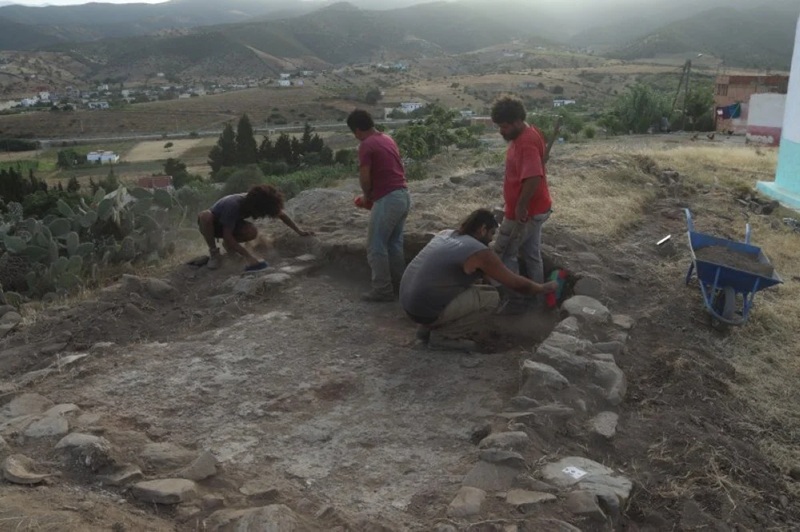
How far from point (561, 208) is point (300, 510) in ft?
19.6

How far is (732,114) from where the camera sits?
3006 centimetres

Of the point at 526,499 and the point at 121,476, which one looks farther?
the point at 121,476

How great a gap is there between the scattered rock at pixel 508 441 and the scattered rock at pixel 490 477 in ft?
0.46

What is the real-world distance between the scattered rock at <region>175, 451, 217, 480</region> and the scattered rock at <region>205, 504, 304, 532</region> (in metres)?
0.35

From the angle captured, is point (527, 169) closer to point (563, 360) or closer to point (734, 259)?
point (563, 360)

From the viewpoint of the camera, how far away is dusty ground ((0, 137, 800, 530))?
334 cm

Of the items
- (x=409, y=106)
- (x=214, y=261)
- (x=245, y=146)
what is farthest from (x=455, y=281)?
(x=409, y=106)

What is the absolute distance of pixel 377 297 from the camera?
589cm

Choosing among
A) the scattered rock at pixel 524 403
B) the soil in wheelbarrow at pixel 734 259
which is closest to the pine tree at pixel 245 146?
the soil in wheelbarrow at pixel 734 259

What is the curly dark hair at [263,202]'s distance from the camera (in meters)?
6.26

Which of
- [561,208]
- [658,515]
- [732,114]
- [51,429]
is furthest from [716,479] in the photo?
[732,114]

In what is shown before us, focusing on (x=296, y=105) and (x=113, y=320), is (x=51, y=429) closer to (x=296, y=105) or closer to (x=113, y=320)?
(x=113, y=320)

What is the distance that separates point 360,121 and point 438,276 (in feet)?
4.88

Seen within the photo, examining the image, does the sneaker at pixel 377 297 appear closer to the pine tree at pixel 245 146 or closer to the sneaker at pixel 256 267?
the sneaker at pixel 256 267
